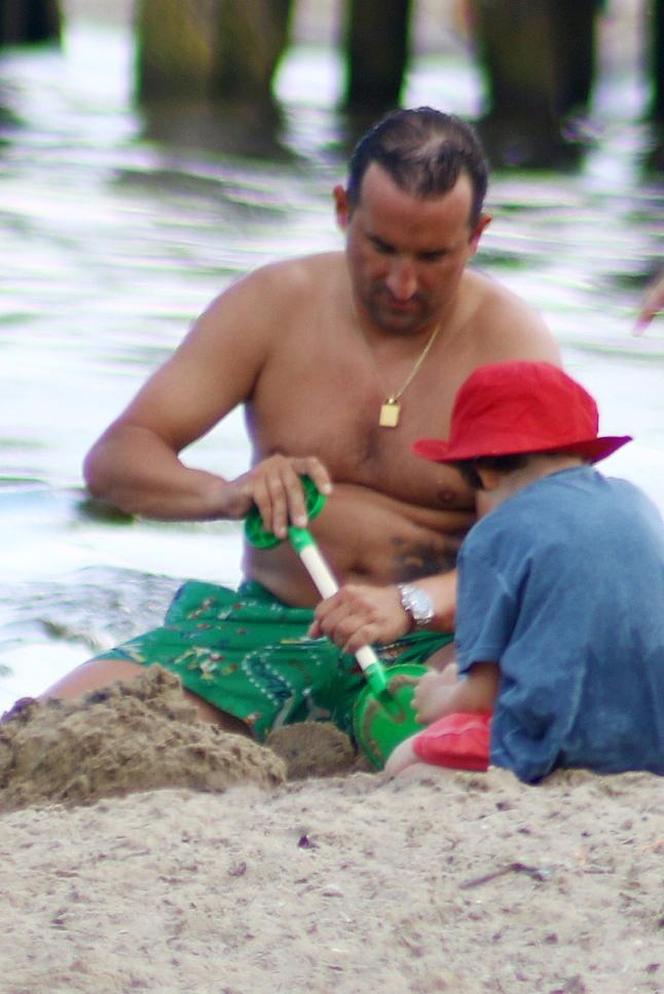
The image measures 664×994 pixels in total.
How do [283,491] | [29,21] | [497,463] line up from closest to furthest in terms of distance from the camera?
[497,463] < [283,491] < [29,21]

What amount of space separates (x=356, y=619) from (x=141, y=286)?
5.96 meters

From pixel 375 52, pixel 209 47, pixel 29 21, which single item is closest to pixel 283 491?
pixel 209 47

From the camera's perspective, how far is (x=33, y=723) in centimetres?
380

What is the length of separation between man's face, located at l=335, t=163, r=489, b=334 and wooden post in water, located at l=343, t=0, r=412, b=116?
14.0m

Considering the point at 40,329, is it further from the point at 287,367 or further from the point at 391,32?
the point at 391,32

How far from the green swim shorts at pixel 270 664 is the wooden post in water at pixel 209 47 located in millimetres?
12874

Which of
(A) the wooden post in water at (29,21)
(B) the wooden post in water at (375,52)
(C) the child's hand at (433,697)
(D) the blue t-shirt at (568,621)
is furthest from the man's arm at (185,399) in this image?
(A) the wooden post in water at (29,21)

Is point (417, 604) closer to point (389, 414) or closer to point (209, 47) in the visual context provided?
point (389, 414)

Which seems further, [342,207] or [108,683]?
[342,207]

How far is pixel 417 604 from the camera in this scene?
399 centimetres

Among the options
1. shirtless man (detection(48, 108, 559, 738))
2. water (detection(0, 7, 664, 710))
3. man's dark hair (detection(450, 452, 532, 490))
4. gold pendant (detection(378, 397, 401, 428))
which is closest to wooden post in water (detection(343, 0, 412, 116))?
water (detection(0, 7, 664, 710))

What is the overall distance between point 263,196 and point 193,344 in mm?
8679

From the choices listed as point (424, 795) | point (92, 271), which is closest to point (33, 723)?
point (424, 795)

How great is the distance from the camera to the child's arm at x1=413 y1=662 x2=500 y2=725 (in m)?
3.34
